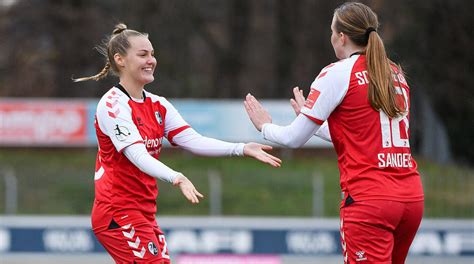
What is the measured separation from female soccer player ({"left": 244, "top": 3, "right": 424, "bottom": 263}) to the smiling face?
103 cm

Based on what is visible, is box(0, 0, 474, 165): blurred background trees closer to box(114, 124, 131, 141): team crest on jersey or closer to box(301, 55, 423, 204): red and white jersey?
box(114, 124, 131, 141): team crest on jersey

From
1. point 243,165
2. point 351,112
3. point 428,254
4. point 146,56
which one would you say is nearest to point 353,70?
point 351,112

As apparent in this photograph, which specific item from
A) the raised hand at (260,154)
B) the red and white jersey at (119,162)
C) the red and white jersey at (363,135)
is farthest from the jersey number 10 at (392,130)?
the red and white jersey at (119,162)

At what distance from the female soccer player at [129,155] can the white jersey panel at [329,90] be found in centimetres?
55

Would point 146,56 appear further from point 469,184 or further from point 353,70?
point 469,184

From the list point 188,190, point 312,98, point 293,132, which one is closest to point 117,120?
point 188,190

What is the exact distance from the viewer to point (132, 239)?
533 cm

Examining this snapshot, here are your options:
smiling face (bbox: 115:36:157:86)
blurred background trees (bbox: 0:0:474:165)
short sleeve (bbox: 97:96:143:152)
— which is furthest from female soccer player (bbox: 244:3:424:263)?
blurred background trees (bbox: 0:0:474:165)

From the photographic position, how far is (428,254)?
14.8 m

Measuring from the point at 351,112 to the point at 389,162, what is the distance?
0.31 meters

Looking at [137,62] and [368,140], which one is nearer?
[368,140]

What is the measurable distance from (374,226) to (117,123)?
1.54m

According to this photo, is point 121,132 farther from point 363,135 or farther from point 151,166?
point 363,135

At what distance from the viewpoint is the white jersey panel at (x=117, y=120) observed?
17.2 feet
